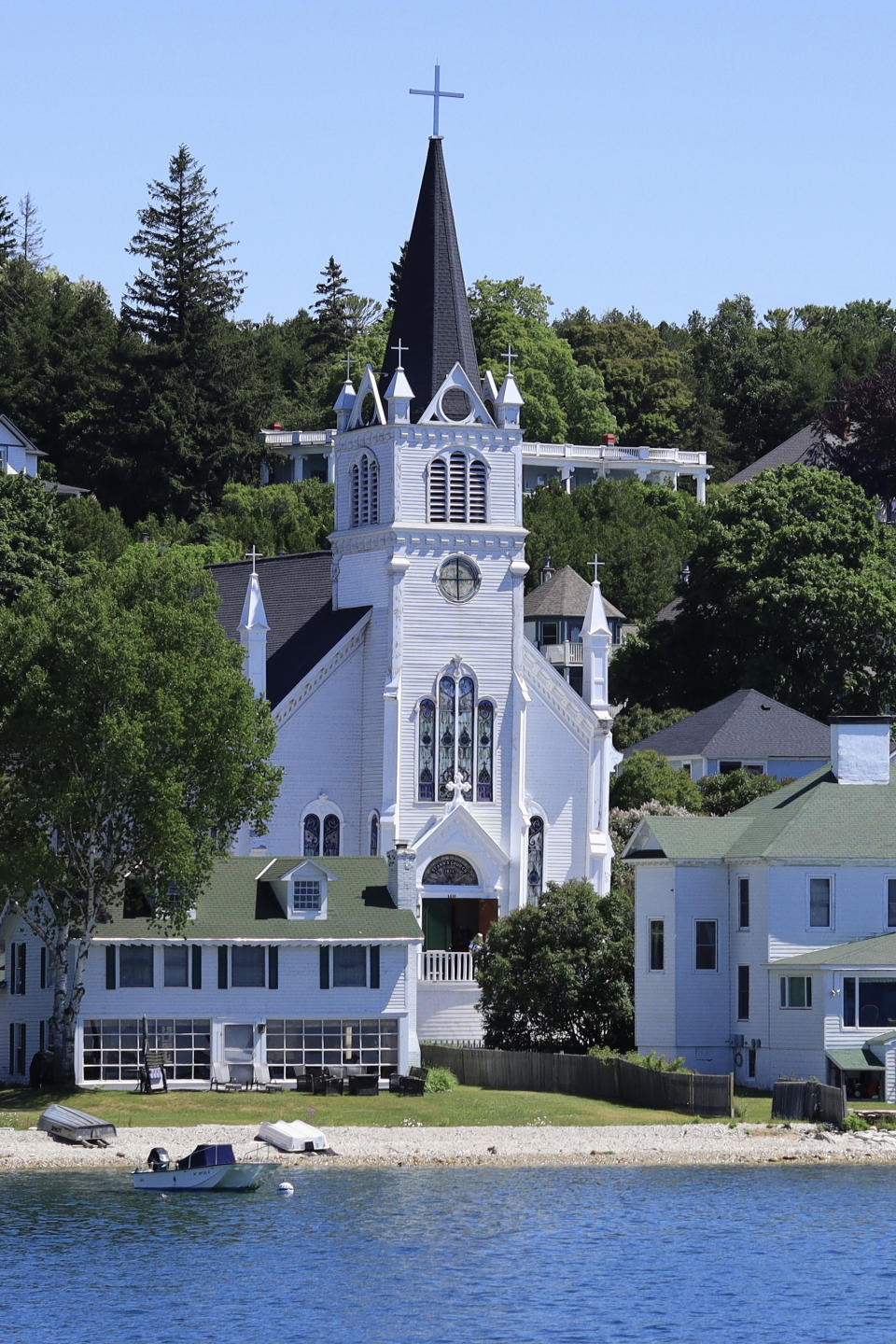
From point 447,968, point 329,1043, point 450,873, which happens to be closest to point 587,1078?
point 329,1043

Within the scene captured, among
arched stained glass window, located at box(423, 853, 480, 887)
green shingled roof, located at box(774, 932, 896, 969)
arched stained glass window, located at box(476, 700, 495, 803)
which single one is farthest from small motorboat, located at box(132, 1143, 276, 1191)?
arched stained glass window, located at box(476, 700, 495, 803)

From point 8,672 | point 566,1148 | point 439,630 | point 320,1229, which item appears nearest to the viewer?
point 320,1229

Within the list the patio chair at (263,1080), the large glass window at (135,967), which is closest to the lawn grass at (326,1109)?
the patio chair at (263,1080)

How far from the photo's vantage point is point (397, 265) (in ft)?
550

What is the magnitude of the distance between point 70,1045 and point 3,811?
5.75 m

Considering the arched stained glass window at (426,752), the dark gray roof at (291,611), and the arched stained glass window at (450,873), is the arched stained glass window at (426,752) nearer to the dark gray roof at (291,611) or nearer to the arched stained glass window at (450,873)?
the arched stained glass window at (450,873)

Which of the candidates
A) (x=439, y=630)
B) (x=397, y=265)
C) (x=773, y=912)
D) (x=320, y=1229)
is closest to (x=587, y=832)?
(x=439, y=630)

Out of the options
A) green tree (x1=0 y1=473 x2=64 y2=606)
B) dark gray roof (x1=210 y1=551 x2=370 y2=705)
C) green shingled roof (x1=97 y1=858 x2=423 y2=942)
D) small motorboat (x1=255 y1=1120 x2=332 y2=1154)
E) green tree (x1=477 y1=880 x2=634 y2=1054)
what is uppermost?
green tree (x1=0 y1=473 x2=64 y2=606)

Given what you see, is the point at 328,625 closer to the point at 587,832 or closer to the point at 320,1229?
the point at 587,832

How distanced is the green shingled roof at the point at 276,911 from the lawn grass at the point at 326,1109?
4.02 meters

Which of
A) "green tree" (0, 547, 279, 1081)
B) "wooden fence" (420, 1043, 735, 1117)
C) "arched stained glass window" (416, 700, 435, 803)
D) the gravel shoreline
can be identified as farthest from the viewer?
"arched stained glass window" (416, 700, 435, 803)

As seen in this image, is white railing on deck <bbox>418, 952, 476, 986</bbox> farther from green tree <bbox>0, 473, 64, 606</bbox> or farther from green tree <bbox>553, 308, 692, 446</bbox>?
green tree <bbox>553, 308, 692, 446</bbox>

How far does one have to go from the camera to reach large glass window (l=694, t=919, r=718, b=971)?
72.4m

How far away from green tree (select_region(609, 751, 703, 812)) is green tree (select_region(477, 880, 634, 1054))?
72.7 ft
